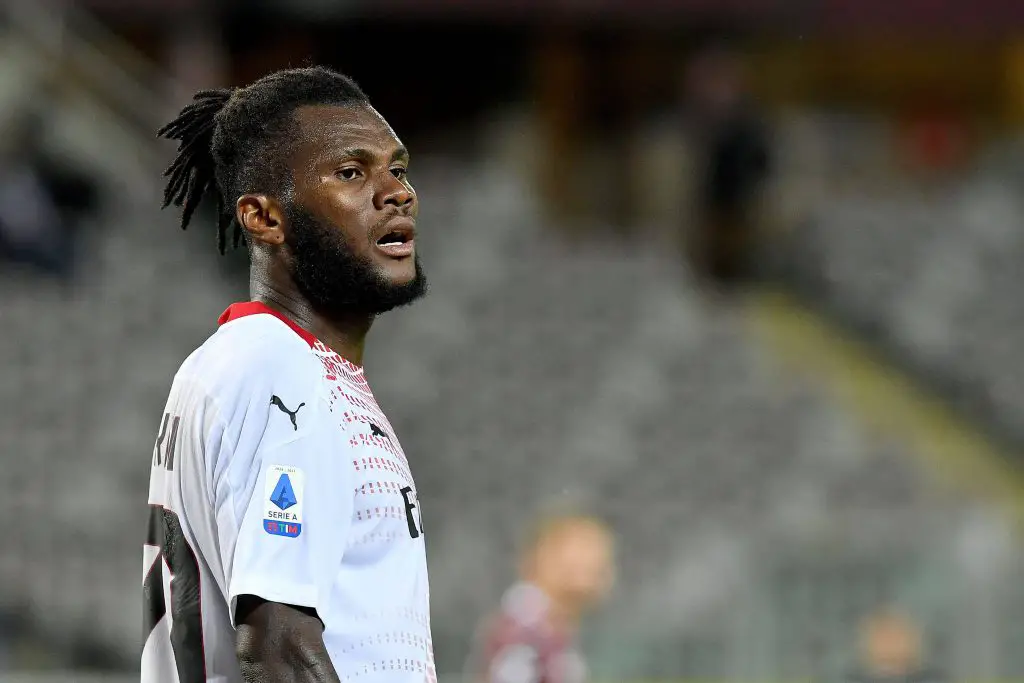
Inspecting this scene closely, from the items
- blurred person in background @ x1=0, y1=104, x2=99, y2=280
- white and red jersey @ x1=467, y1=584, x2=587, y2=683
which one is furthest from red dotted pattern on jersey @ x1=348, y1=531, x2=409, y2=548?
blurred person in background @ x1=0, y1=104, x2=99, y2=280

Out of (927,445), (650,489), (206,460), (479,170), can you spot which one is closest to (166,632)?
(206,460)

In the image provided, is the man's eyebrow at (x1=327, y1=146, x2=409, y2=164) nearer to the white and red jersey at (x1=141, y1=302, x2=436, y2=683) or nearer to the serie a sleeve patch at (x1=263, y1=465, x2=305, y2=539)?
the white and red jersey at (x1=141, y1=302, x2=436, y2=683)

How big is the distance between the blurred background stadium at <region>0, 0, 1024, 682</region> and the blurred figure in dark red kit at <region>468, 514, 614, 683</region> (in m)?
2.12

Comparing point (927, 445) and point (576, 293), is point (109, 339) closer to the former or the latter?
point (576, 293)

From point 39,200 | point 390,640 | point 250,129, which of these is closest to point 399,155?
point 250,129

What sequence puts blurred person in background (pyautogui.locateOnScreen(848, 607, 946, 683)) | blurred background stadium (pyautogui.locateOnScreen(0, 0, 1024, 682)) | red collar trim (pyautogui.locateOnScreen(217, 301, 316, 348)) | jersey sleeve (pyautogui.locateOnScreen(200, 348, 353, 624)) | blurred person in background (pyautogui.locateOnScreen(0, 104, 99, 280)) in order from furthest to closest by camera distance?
blurred person in background (pyautogui.locateOnScreen(0, 104, 99, 280)), blurred background stadium (pyautogui.locateOnScreen(0, 0, 1024, 682)), blurred person in background (pyautogui.locateOnScreen(848, 607, 946, 683)), red collar trim (pyautogui.locateOnScreen(217, 301, 316, 348)), jersey sleeve (pyautogui.locateOnScreen(200, 348, 353, 624))

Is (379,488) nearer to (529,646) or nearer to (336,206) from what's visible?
(336,206)

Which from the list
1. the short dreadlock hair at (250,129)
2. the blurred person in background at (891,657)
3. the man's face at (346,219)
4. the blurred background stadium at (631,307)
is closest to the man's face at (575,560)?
the blurred background stadium at (631,307)

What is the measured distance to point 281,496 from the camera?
233cm

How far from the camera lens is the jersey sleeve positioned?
2.29 meters

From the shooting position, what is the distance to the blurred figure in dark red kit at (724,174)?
43.9 ft

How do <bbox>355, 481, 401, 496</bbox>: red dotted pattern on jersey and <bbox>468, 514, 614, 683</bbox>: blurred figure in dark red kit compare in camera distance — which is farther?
<bbox>468, 514, 614, 683</bbox>: blurred figure in dark red kit

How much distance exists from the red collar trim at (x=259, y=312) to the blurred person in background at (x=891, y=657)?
6822mm

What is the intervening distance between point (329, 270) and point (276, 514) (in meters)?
0.43
